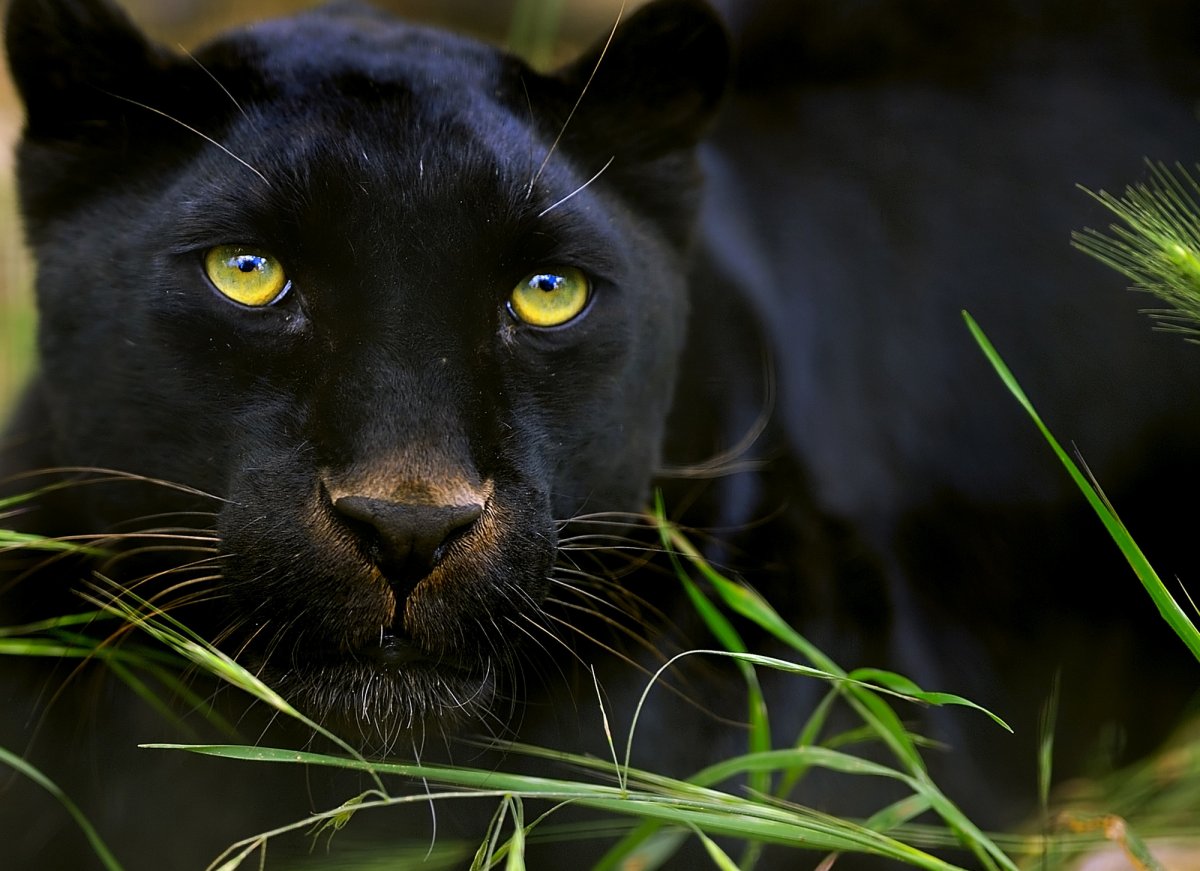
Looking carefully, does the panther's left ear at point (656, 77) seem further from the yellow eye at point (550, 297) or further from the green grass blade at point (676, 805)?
the green grass blade at point (676, 805)

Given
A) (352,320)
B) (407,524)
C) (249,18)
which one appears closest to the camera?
(407,524)

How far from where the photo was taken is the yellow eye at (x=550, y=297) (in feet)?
5.21

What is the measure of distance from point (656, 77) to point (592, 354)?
464 millimetres

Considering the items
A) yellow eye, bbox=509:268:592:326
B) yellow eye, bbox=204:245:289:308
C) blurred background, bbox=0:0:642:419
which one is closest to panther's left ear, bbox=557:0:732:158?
yellow eye, bbox=509:268:592:326

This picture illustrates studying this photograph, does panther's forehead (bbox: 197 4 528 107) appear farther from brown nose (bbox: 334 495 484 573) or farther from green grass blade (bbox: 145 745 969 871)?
green grass blade (bbox: 145 745 969 871)

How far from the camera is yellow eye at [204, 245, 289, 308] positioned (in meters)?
1.49

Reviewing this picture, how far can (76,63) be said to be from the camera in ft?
5.38

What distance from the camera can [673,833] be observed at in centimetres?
177

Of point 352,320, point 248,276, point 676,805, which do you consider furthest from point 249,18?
point 676,805

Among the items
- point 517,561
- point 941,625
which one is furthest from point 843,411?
point 517,561

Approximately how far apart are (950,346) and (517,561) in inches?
49.9

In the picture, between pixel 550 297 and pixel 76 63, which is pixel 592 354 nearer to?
pixel 550 297

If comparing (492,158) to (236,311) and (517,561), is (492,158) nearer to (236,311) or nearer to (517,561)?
(236,311)

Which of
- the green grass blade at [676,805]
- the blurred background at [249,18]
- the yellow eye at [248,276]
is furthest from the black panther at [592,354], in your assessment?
the blurred background at [249,18]
